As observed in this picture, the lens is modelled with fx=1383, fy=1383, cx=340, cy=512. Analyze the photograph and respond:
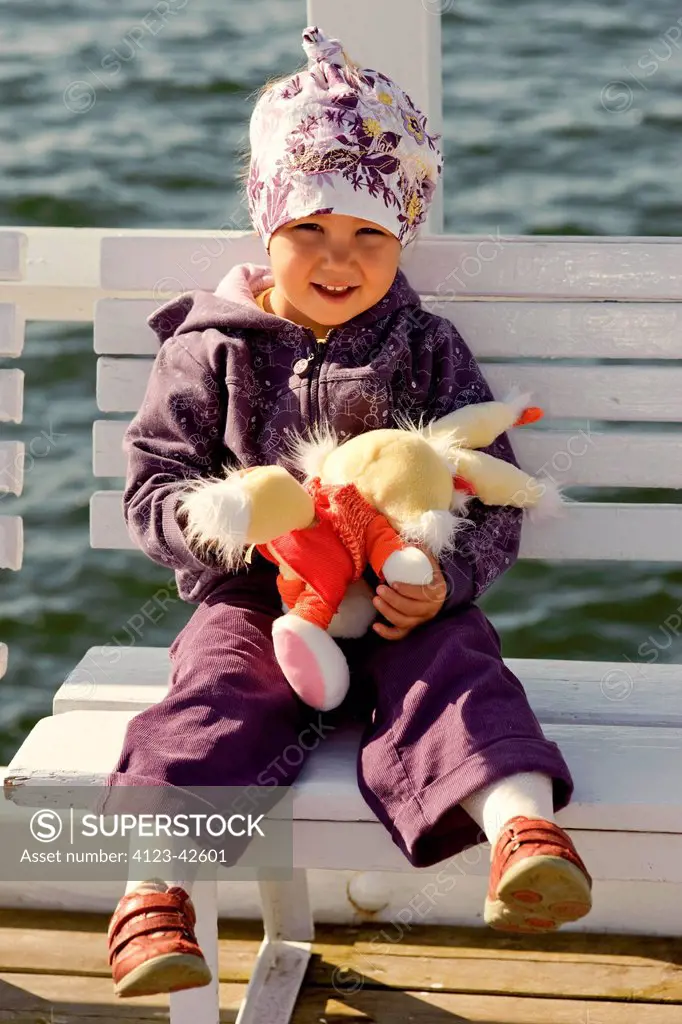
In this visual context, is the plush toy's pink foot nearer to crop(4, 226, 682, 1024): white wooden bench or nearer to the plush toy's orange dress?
the plush toy's orange dress

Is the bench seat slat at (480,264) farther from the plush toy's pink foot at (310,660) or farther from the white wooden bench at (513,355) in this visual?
the plush toy's pink foot at (310,660)

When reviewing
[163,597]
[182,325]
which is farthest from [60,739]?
[163,597]

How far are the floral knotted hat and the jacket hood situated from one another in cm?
9

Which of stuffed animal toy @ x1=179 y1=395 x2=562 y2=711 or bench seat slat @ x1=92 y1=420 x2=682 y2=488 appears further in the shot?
bench seat slat @ x1=92 y1=420 x2=682 y2=488

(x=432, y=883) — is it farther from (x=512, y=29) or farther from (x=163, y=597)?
(x=512, y=29)

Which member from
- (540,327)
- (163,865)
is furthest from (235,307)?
(163,865)

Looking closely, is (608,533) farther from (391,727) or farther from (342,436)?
(391,727)

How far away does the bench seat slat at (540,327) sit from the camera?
218cm

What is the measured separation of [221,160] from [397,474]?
3500mm

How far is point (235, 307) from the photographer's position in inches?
78.8

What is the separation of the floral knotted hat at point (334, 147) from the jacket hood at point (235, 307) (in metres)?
0.09

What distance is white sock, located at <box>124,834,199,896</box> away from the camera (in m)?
1.53

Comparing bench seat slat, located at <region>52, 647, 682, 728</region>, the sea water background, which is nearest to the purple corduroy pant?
bench seat slat, located at <region>52, 647, 682, 728</region>

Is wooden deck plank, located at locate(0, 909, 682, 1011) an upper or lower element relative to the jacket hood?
lower
